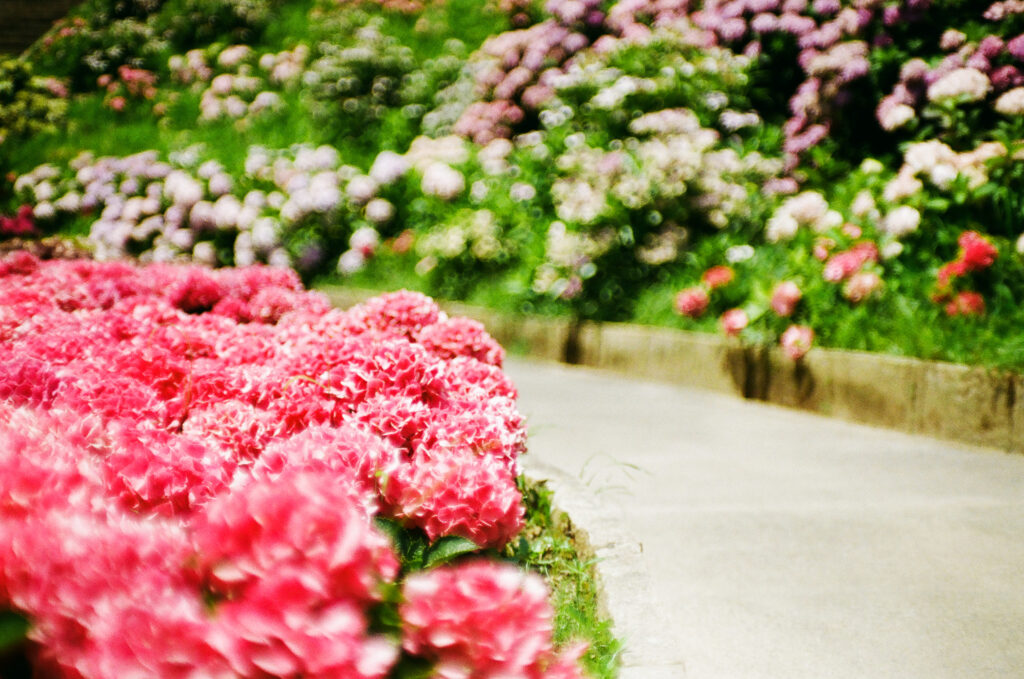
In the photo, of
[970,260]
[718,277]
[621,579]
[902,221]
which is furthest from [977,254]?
[621,579]

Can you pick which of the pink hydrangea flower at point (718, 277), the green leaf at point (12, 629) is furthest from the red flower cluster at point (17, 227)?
the green leaf at point (12, 629)

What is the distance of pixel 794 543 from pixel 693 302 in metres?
2.36

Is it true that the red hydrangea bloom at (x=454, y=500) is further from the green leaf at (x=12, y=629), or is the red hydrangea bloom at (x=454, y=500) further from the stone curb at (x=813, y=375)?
the stone curb at (x=813, y=375)

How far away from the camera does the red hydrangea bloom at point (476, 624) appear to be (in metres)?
0.71

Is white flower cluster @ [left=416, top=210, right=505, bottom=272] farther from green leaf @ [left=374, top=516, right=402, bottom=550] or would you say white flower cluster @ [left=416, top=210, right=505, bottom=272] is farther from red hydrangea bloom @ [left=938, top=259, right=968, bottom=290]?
green leaf @ [left=374, top=516, right=402, bottom=550]

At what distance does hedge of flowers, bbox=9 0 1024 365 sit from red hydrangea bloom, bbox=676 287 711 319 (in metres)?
0.02

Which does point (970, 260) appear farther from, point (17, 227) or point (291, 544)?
point (17, 227)

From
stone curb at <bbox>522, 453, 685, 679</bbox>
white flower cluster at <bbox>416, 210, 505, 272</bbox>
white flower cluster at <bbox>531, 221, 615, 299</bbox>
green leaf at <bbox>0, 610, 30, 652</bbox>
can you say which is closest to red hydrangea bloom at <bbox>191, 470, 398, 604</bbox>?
Result: green leaf at <bbox>0, 610, 30, 652</bbox>

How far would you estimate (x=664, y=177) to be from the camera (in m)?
5.36

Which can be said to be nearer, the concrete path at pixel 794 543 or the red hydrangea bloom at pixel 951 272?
the concrete path at pixel 794 543

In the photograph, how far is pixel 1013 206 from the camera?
419 cm

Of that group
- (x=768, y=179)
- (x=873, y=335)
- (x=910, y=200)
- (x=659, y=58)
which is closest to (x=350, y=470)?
(x=873, y=335)

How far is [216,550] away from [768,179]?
5.58m

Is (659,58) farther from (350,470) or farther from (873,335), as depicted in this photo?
(350,470)
